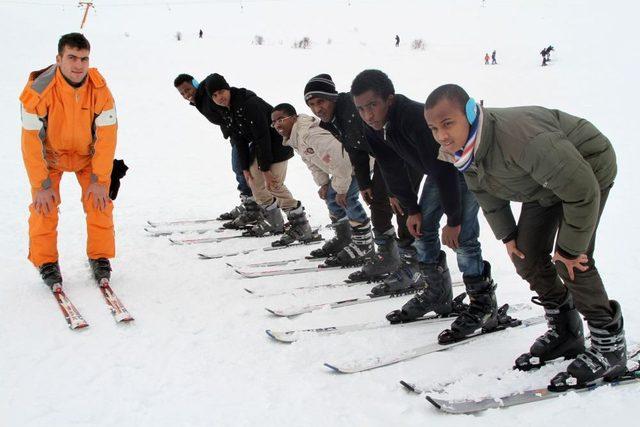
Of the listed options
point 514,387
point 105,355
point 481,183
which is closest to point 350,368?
point 514,387

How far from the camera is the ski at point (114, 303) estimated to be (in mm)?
3908

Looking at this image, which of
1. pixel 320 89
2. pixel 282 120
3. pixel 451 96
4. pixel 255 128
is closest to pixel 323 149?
pixel 282 120

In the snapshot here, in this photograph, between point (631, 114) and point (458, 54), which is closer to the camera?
point (631, 114)

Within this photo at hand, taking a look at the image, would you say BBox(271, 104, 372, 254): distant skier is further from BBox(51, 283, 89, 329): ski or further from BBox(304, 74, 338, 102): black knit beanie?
BBox(51, 283, 89, 329): ski

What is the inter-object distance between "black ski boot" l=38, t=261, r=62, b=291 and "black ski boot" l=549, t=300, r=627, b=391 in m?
3.96

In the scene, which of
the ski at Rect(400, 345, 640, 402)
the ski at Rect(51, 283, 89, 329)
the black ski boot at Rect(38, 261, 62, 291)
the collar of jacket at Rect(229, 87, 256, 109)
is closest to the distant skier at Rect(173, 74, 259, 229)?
the collar of jacket at Rect(229, 87, 256, 109)

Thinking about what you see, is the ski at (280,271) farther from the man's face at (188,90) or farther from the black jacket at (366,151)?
the man's face at (188,90)

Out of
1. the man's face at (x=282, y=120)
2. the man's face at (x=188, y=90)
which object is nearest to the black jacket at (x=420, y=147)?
the man's face at (x=282, y=120)

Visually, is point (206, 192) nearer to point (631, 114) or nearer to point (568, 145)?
point (568, 145)

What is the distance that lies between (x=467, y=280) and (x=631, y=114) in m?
14.9

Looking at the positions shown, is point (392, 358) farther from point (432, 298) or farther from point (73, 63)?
point (73, 63)

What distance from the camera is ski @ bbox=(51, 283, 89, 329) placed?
3.76m

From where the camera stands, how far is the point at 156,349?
3492mm

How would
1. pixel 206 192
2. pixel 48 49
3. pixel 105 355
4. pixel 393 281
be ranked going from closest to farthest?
pixel 105 355
pixel 393 281
pixel 206 192
pixel 48 49
